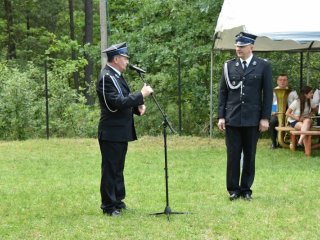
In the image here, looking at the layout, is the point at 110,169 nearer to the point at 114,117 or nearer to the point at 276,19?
the point at 114,117

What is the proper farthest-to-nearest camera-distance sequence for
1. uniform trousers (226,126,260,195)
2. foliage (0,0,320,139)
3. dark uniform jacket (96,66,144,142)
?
foliage (0,0,320,139)
uniform trousers (226,126,260,195)
dark uniform jacket (96,66,144,142)

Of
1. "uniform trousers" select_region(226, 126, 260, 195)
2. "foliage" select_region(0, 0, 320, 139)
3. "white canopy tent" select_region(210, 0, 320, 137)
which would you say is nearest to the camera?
"uniform trousers" select_region(226, 126, 260, 195)

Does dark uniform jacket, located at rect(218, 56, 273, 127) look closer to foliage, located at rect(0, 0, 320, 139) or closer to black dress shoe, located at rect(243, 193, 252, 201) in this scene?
black dress shoe, located at rect(243, 193, 252, 201)

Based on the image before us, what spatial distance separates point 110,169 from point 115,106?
646mm

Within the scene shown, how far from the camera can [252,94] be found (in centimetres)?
666

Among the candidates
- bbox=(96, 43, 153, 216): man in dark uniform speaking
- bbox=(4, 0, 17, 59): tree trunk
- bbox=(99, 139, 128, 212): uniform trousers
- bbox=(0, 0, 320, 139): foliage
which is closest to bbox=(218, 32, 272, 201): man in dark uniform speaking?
bbox=(96, 43, 153, 216): man in dark uniform speaking

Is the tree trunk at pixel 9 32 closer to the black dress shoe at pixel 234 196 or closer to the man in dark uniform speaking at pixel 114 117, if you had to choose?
the black dress shoe at pixel 234 196

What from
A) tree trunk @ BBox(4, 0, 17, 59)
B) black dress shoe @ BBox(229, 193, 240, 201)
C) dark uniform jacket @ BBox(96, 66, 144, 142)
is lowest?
black dress shoe @ BBox(229, 193, 240, 201)

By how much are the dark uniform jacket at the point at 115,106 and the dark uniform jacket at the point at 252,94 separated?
3.87 feet

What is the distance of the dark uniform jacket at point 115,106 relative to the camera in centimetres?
593

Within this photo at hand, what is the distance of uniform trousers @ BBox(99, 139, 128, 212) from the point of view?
6.13m

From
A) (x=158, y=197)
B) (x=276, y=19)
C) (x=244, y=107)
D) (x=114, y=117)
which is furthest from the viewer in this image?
(x=276, y=19)

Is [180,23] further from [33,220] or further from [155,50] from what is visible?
[33,220]

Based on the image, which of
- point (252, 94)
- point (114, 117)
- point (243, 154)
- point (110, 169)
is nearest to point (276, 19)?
→ point (252, 94)
